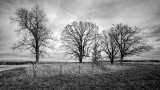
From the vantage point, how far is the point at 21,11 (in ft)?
57.1

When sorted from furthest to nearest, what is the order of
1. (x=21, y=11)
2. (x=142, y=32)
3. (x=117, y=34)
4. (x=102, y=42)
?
1. (x=102, y=42)
2. (x=117, y=34)
3. (x=142, y=32)
4. (x=21, y=11)

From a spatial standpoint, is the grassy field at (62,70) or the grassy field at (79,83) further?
the grassy field at (62,70)

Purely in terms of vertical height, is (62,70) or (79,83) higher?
(79,83)

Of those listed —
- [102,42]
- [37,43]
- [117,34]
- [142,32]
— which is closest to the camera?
[37,43]

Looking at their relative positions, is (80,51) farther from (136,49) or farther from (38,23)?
(136,49)

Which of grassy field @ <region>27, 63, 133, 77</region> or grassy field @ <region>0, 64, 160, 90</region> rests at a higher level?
grassy field @ <region>0, 64, 160, 90</region>

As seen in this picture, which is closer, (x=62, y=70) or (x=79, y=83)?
(x=79, y=83)

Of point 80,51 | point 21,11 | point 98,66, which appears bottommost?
point 98,66

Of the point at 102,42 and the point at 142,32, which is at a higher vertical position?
the point at 142,32

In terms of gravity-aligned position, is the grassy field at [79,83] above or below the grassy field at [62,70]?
above

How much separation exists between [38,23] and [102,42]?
66.7 ft

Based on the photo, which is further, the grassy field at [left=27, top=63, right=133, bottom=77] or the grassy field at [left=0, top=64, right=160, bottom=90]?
the grassy field at [left=27, top=63, right=133, bottom=77]

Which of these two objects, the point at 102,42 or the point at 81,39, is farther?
the point at 102,42

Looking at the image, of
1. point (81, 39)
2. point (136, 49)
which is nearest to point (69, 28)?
point (81, 39)
